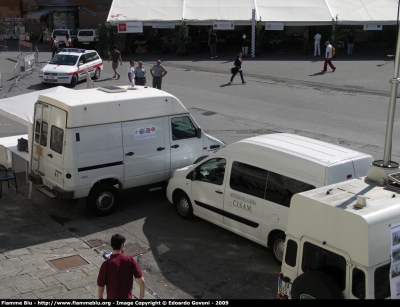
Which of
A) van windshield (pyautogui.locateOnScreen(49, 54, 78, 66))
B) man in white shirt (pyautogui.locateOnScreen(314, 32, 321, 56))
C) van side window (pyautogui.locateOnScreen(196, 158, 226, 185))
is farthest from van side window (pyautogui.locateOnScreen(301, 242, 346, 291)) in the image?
man in white shirt (pyautogui.locateOnScreen(314, 32, 321, 56))

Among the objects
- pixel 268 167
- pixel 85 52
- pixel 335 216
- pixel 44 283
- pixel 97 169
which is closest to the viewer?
pixel 335 216

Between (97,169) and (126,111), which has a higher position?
(126,111)

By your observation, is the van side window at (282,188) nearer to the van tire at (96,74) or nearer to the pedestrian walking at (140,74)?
the pedestrian walking at (140,74)

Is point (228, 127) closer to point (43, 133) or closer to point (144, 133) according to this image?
point (144, 133)

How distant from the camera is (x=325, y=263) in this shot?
6148 mm

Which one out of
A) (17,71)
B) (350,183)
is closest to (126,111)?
(350,183)

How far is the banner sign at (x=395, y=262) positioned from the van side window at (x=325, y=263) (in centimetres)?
51

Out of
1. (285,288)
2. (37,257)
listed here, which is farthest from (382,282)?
(37,257)

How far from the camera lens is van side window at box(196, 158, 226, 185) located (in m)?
9.68

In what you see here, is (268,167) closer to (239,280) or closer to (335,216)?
(239,280)

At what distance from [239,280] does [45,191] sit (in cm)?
457

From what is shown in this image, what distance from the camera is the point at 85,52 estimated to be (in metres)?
26.0

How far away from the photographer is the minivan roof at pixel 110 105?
10192mm

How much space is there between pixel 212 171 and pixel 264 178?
4.48 ft
